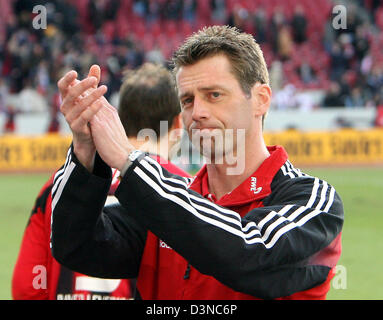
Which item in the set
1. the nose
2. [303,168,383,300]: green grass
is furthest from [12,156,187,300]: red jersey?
[303,168,383,300]: green grass

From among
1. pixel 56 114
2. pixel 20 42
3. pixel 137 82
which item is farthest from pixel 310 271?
pixel 20 42

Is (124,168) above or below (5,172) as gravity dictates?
below

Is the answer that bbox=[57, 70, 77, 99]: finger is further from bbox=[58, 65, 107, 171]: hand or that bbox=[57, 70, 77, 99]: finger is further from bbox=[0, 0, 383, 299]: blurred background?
bbox=[0, 0, 383, 299]: blurred background

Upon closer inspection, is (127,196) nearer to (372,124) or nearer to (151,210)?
(151,210)

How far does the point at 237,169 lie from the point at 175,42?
65.4ft

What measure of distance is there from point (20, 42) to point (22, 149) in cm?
541

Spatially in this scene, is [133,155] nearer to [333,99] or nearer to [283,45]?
[333,99]

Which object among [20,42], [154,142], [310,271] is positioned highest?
[20,42]

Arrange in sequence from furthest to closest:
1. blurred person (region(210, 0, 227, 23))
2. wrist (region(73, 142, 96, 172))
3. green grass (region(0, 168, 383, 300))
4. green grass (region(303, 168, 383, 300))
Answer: blurred person (region(210, 0, 227, 23)) → green grass (region(0, 168, 383, 300)) → green grass (region(303, 168, 383, 300)) → wrist (region(73, 142, 96, 172))

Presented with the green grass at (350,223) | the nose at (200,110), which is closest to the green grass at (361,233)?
the green grass at (350,223)

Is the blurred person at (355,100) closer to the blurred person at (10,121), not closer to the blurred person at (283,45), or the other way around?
the blurred person at (283,45)

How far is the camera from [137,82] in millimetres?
3514

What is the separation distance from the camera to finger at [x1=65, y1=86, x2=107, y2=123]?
1857 millimetres

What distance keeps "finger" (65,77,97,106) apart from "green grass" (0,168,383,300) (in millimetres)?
2673
